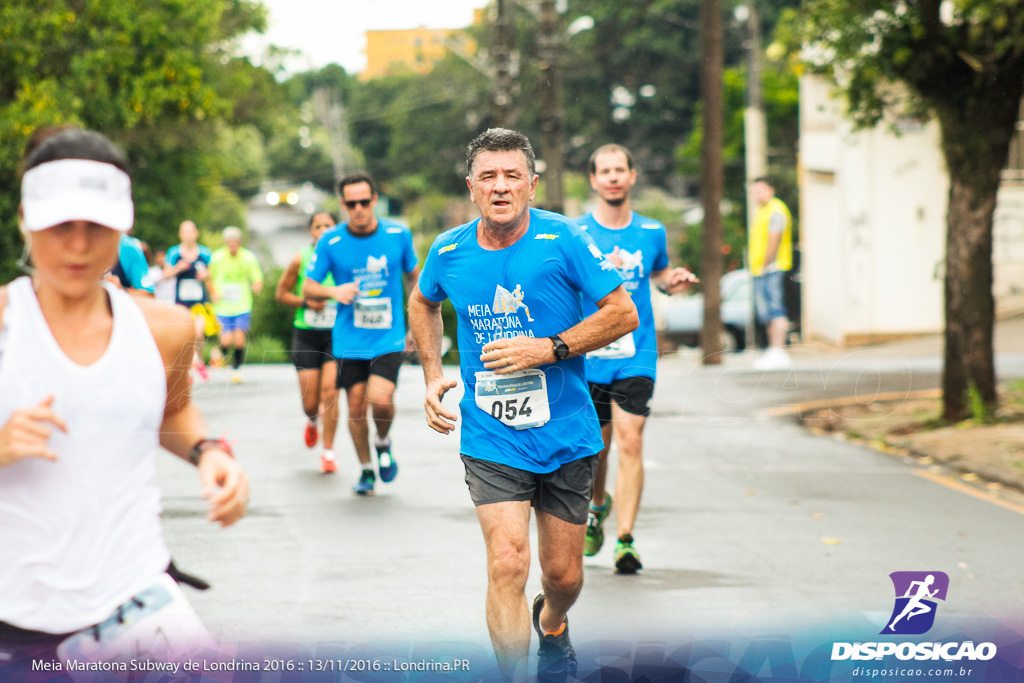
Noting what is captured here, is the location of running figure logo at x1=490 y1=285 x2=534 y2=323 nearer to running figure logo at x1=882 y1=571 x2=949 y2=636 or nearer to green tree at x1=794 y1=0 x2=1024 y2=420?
running figure logo at x1=882 y1=571 x2=949 y2=636

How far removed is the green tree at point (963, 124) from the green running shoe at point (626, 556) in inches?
249

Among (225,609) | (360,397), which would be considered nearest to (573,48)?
(360,397)

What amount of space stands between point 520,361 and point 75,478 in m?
1.82

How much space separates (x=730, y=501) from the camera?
8.82 m

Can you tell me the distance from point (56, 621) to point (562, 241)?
7.25ft

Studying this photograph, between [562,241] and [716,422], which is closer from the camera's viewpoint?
[562,241]

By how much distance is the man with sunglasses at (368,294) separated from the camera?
27.9ft

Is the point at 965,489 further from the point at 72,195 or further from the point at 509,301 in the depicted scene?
the point at 72,195

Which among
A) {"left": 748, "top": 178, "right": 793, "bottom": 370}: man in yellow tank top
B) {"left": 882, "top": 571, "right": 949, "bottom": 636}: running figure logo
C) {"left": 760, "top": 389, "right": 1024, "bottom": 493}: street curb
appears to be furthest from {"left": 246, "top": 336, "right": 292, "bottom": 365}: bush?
{"left": 882, "top": 571, "right": 949, "bottom": 636}: running figure logo

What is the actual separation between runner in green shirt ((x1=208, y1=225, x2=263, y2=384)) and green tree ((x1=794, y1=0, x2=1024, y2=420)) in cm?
870

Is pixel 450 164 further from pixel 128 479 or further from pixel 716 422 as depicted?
pixel 128 479

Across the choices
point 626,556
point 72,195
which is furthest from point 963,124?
point 72,195

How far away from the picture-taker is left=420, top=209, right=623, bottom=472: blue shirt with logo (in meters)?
4.34

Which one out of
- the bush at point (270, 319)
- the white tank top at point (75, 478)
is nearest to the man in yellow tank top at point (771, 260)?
the white tank top at point (75, 478)
